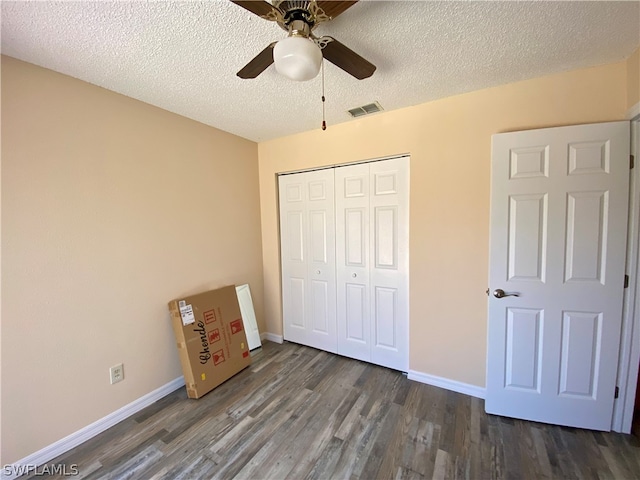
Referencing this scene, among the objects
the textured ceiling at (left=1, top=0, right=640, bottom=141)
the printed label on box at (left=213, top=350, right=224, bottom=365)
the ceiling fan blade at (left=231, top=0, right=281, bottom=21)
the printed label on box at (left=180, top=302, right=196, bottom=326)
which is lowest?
the printed label on box at (left=213, top=350, right=224, bottom=365)

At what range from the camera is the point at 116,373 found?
1909mm

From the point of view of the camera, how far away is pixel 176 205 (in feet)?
7.49

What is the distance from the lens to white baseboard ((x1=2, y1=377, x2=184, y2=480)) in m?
1.55

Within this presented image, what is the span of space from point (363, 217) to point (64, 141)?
229cm

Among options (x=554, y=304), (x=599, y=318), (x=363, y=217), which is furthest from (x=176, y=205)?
(x=599, y=318)

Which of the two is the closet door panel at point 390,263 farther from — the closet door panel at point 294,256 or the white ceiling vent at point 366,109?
the closet door panel at point 294,256

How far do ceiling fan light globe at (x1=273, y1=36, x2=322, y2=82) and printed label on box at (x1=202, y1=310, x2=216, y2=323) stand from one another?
207 centimetres

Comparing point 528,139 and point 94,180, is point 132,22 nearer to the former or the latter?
point 94,180

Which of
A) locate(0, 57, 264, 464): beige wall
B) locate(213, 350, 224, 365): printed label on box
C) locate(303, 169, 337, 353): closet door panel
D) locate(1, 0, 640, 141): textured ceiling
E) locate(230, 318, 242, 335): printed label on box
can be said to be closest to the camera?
locate(1, 0, 640, 141): textured ceiling

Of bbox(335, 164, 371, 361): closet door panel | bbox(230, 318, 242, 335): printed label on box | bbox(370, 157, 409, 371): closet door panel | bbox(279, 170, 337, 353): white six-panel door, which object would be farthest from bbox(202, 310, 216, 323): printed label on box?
bbox(370, 157, 409, 371): closet door panel

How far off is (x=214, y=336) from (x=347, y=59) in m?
2.36

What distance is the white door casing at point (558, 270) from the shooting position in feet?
5.34

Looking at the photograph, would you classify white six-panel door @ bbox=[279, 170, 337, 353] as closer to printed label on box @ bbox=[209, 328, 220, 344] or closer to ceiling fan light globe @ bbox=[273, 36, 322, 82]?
printed label on box @ bbox=[209, 328, 220, 344]

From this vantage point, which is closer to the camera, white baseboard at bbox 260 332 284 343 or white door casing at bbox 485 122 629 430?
white door casing at bbox 485 122 629 430
